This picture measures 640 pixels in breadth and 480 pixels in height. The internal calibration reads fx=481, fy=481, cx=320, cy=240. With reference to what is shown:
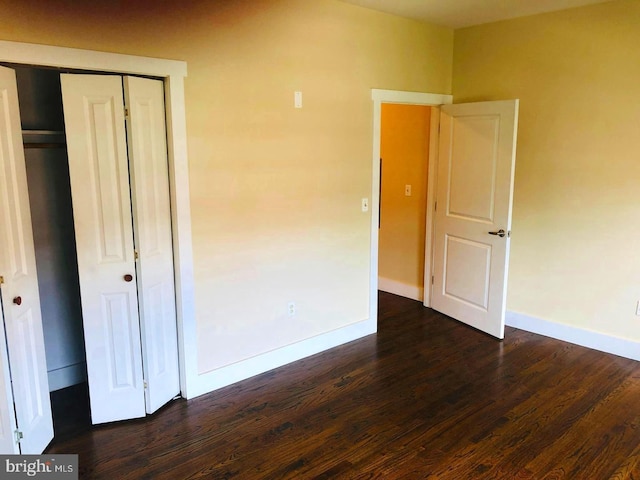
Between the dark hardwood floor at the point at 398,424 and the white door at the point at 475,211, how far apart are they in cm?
57

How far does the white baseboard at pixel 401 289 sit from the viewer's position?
16.7 ft

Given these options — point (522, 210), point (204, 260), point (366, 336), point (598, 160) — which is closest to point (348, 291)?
point (366, 336)

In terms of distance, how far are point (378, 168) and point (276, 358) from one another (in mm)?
1744

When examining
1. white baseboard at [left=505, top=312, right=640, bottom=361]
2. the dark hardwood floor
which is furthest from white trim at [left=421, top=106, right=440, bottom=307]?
the dark hardwood floor

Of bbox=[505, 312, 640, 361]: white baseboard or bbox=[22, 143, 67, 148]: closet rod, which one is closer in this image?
bbox=[22, 143, 67, 148]: closet rod

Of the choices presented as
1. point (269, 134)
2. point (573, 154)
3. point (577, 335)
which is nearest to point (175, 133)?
point (269, 134)

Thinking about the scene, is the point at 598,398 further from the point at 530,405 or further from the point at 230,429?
the point at 230,429

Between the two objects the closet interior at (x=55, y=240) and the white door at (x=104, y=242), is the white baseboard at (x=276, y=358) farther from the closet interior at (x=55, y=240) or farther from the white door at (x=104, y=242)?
the closet interior at (x=55, y=240)

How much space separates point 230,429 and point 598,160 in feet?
10.7

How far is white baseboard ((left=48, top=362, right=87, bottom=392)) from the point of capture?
10.8 ft

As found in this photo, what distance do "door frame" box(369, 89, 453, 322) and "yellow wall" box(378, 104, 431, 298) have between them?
0.18 metres

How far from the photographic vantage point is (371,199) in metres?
4.04

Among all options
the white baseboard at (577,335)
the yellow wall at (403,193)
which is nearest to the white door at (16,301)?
the yellow wall at (403,193)

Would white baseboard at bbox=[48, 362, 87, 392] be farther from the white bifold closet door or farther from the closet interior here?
the white bifold closet door
